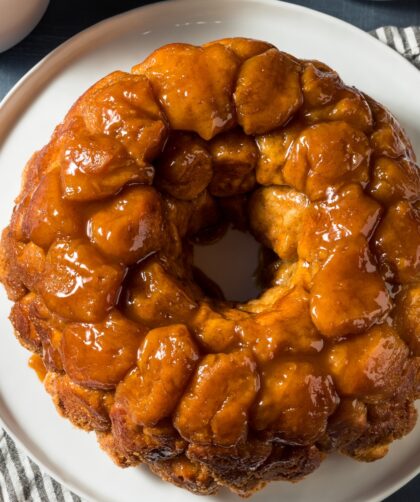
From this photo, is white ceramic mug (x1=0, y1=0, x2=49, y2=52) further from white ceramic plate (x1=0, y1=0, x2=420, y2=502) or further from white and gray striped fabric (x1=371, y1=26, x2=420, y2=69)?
white and gray striped fabric (x1=371, y1=26, x2=420, y2=69)

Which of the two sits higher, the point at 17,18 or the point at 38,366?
the point at 17,18

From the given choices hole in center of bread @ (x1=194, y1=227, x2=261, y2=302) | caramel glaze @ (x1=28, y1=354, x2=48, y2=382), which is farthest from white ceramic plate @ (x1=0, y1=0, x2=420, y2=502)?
hole in center of bread @ (x1=194, y1=227, x2=261, y2=302)

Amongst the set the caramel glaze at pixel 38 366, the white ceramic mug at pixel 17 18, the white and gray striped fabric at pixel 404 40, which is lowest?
the caramel glaze at pixel 38 366

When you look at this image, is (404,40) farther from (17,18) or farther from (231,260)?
(17,18)

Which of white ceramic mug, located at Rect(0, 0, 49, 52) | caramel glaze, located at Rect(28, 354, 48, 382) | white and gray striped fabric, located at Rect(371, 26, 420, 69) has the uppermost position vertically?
white ceramic mug, located at Rect(0, 0, 49, 52)

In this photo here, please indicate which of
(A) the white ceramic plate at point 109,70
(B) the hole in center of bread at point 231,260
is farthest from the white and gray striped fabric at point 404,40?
(B) the hole in center of bread at point 231,260

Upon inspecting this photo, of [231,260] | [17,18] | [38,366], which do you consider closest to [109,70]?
[17,18]

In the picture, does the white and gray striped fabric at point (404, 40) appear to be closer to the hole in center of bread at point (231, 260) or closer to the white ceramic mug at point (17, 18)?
the hole in center of bread at point (231, 260)
